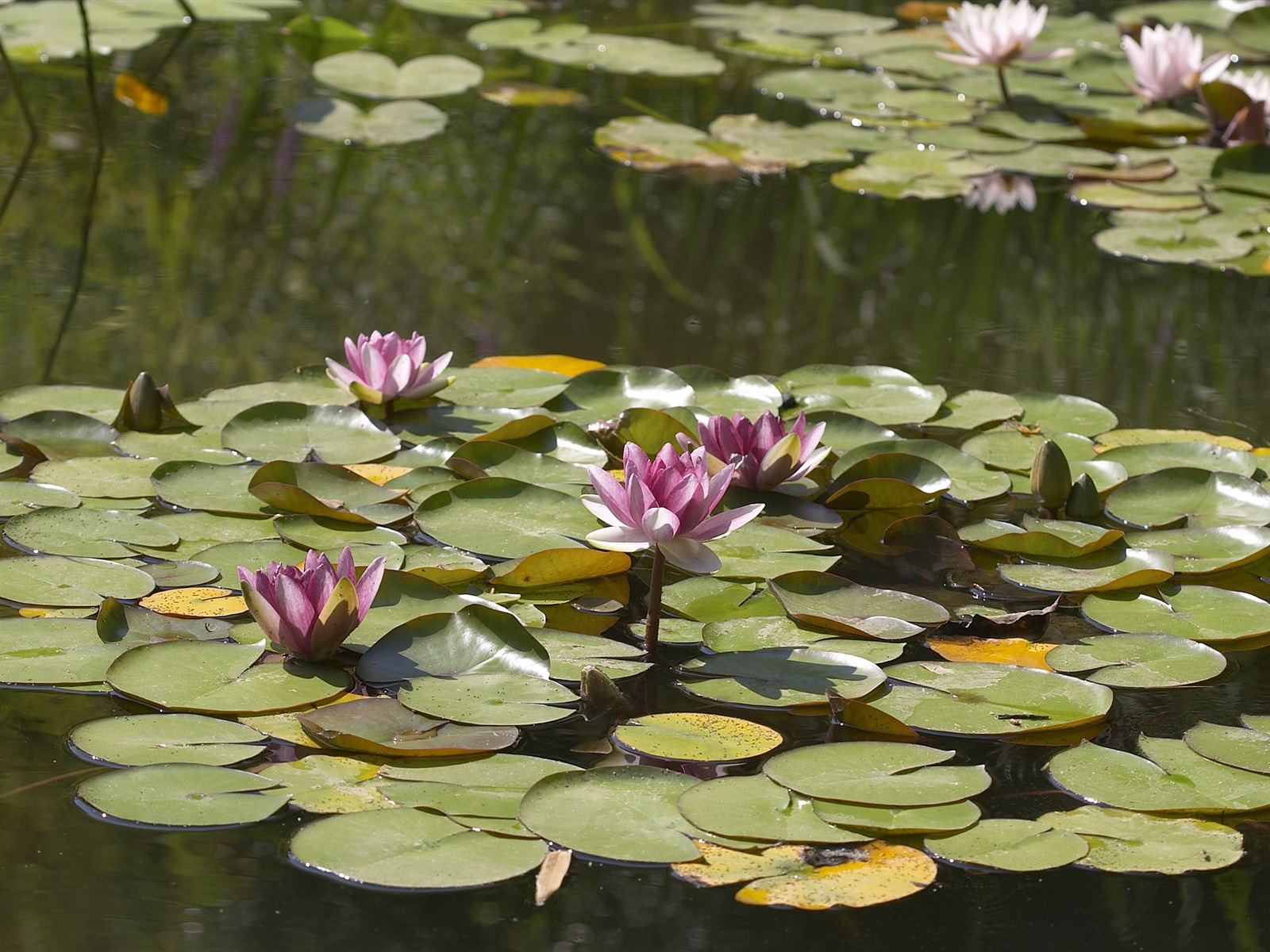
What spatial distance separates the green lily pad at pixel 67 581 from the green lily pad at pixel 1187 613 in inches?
53.5

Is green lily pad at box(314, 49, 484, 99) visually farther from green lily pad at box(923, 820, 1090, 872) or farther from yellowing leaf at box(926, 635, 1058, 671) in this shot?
green lily pad at box(923, 820, 1090, 872)

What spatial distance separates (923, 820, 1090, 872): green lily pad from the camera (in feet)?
4.88

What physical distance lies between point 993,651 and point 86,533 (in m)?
1.31

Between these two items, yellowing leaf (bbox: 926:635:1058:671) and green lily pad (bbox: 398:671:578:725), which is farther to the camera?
yellowing leaf (bbox: 926:635:1058:671)

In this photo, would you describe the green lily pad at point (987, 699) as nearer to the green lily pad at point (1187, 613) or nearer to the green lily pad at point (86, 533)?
the green lily pad at point (1187, 613)

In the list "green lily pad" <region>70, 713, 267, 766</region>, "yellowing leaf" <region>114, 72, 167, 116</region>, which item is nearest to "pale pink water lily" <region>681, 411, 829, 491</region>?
"green lily pad" <region>70, 713, 267, 766</region>

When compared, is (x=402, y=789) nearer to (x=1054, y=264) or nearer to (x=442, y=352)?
(x=442, y=352)

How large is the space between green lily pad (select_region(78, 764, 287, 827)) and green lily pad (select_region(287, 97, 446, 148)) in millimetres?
3204

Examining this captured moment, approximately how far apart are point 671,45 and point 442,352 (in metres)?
3.09

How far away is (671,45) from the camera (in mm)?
5668

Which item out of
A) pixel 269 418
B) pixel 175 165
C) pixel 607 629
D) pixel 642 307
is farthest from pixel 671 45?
pixel 607 629

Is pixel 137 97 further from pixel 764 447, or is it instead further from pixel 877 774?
pixel 877 774

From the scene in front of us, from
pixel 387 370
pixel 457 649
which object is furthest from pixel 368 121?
pixel 457 649

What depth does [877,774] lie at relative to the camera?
1611mm
